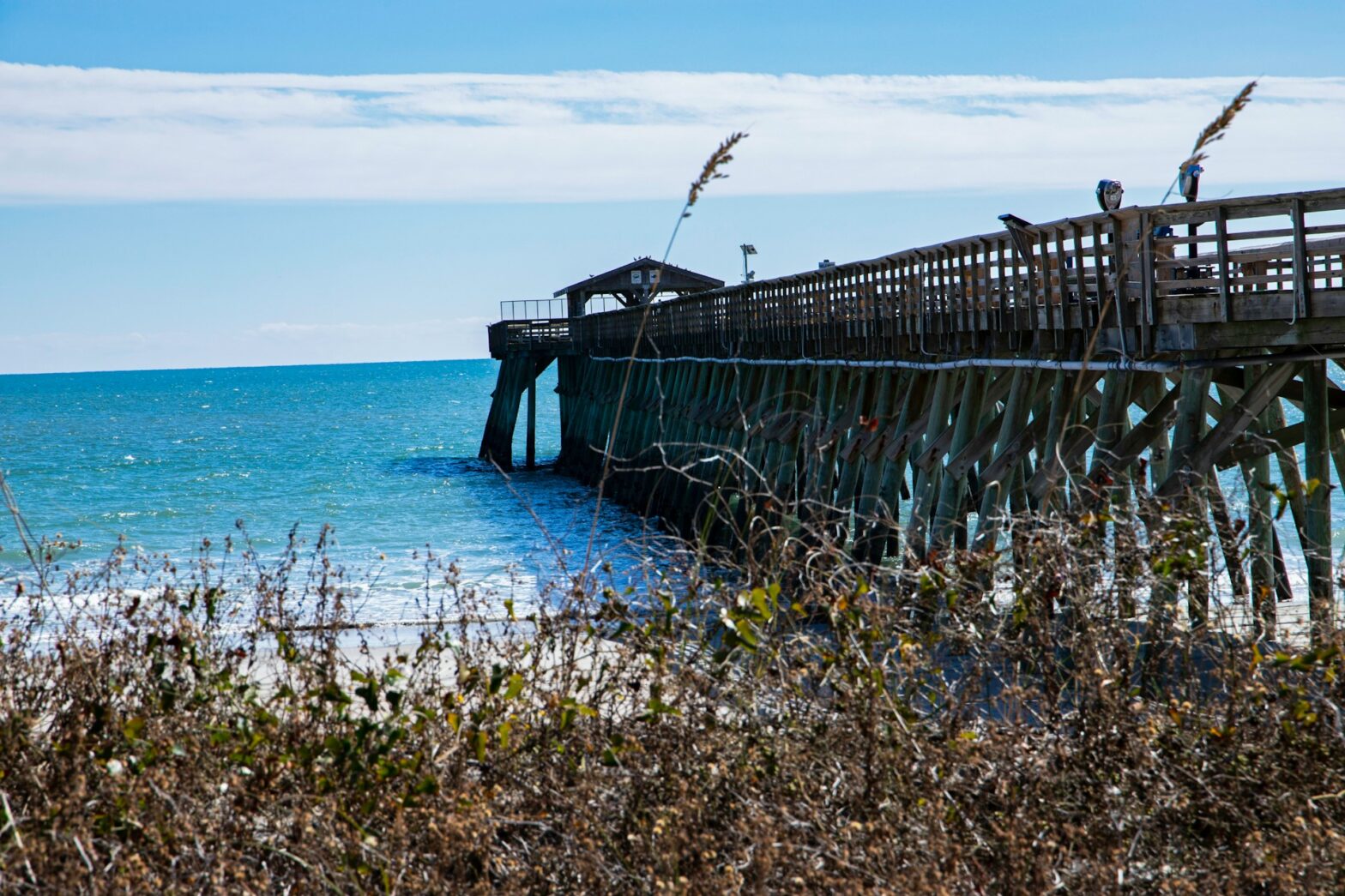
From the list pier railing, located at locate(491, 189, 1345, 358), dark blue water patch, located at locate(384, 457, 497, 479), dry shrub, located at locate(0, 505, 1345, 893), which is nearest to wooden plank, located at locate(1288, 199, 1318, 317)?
pier railing, located at locate(491, 189, 1345, 358)

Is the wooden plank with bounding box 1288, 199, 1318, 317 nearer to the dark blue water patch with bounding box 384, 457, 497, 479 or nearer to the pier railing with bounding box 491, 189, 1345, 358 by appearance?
the pier railing with bounding box 491, 189, 1345, 358

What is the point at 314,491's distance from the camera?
3634cm

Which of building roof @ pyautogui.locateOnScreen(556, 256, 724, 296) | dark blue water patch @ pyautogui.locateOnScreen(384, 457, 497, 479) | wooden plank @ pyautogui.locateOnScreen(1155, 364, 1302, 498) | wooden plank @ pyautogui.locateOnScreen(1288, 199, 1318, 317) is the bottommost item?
dark blue water patch @ pyautogui.locateOnScreen(384, 457, 497, 479)

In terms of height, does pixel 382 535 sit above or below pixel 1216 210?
below

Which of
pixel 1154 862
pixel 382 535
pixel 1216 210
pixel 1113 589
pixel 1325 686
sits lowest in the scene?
pixel 382 535

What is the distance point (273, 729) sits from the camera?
3.67 meters

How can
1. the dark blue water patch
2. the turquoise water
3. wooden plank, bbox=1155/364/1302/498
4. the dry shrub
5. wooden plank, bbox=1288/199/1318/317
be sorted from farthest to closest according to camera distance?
the dark blue water patch, the turquoise water, wooden plank, bbox=1288/199/1318/317, wooden plank, bbox=1155/364/1302/498, the dry shrub

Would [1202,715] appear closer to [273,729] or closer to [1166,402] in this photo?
[273,729]

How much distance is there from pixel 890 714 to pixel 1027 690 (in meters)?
0.36

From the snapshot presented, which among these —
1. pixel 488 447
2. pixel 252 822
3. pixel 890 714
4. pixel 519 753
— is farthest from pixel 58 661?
pixel 488 447

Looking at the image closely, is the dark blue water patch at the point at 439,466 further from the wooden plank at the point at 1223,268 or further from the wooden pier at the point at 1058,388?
the wooden plank at the point at 1223,268

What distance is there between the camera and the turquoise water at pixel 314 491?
743 inches

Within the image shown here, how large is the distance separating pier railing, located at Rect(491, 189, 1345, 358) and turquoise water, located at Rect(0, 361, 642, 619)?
352 centimetres

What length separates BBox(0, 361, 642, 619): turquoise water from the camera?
18875 millimetres
